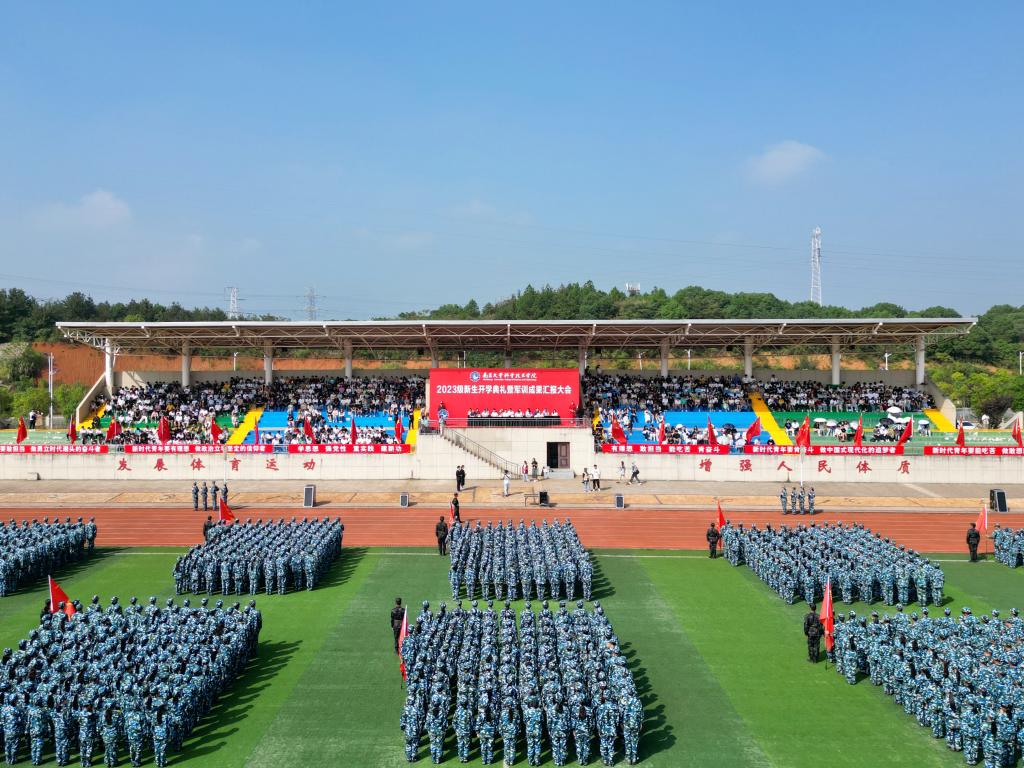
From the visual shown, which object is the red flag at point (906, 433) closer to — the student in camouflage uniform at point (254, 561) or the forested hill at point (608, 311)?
the student in camouflage uniform at point (254, 561)

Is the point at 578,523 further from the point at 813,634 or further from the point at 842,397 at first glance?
the point at 842,397

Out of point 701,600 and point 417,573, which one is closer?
point 701,600

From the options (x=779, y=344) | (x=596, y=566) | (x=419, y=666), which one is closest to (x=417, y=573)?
(x=596, y=566)

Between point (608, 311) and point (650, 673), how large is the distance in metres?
71.5

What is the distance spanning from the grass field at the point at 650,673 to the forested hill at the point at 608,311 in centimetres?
6230

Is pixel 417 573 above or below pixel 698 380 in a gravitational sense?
below

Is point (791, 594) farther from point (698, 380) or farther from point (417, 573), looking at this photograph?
point (698, 380)

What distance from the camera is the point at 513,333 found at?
39.3m

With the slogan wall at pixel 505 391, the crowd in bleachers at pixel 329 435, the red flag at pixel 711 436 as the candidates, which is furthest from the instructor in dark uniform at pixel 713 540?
the crowd in bleachers at pixel 329 435

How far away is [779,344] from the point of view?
139 feet

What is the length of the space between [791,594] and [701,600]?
6.00ft

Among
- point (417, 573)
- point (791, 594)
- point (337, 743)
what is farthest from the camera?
point (417, 573)

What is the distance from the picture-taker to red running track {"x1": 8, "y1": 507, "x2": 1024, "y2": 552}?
22.4 meters

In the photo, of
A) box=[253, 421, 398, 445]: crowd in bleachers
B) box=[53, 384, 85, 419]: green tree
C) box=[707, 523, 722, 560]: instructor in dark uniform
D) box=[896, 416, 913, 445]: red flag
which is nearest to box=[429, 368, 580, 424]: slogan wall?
box=[253, 421, 398, 445]: crowd in bleachers
